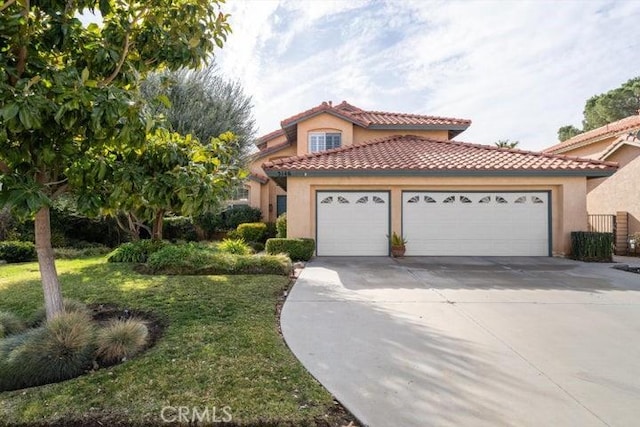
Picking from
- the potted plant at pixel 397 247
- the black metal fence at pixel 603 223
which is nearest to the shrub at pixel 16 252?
the potted plant at pixel 397 247

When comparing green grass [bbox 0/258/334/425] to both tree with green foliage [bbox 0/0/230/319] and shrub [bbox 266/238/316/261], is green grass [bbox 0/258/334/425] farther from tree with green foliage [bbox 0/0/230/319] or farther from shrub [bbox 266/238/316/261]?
shrub [bbox 266/238/316/261]

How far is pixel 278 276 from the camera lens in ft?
28.0

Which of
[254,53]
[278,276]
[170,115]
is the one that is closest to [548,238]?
[278,276]

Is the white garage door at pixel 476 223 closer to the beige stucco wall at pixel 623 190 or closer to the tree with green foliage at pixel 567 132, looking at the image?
the beige stucco wall at pixel 623 190

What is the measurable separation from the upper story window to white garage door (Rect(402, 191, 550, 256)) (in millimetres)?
6488

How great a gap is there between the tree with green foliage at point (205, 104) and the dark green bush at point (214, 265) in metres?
4.81

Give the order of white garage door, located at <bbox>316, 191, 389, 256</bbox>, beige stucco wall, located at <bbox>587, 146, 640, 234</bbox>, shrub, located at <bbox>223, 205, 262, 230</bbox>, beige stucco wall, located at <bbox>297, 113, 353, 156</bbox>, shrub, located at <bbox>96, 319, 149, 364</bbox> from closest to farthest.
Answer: shrub, located at <bbox>96, 319, 149, 364</bbox>
white garage door, located at <bbox>316, 191, 389, 256</bbox>
beige stucco wall, located at <bbox>587, 146, 640, 234</bbox>
beige stucco wall, located at <bbox>297, 113, 353, 156</bbox>
shrub, located at <bbox>223, 205, 262, 230</bbox>

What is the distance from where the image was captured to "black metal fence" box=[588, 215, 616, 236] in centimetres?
1445

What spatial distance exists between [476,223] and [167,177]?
1127 centimetres

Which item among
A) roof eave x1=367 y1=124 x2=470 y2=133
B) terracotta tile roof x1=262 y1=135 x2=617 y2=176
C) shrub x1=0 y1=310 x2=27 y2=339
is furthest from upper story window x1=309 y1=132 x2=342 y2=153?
shrub x1=0 y1=310 x2=27 y2=339

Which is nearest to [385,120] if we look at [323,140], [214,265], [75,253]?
[323,140]

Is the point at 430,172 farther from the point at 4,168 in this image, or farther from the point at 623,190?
the point at 4,168

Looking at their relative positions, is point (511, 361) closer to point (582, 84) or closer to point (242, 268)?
point (242, 268)

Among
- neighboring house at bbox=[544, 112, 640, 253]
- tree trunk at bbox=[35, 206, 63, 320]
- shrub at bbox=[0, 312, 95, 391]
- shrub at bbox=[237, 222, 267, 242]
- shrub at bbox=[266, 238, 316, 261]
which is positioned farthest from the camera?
shrub at bbox=[237, 222, 267, 242]
